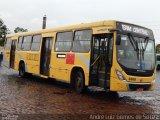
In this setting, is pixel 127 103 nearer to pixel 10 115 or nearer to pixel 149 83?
pixel 149 83

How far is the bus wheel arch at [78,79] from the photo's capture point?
47.1 ft

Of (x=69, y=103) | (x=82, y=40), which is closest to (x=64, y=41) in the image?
(x=82, y=40)

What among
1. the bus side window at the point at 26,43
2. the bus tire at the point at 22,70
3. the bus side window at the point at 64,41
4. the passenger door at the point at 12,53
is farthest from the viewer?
the passenger door at the point at 12,53

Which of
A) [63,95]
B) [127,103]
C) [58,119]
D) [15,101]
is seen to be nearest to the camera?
[58,119]

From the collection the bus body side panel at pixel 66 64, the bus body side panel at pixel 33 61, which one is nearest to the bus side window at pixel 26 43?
the bus body side panel at pixel 33 61

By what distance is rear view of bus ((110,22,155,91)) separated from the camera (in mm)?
12516

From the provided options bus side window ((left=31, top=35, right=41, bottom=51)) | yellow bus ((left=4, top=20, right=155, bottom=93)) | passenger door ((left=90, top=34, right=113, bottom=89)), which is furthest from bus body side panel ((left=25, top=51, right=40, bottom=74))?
passenger door ((left=90, top=34, right=113, bottom=89))

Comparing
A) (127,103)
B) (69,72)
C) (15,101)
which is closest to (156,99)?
(127,103)

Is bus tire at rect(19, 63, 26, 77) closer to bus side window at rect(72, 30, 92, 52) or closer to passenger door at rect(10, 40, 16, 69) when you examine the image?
passenger door at rect(10, 40, 16, 69)

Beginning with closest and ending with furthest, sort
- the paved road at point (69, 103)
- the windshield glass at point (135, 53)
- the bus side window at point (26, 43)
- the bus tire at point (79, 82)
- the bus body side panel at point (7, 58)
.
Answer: the paved road at point (69, 103)
the windshield glass at point (135, 53)
the bus tire at point (79, 82)
the bus side window at point (26, 43)
the bus body side panel at point (7, 58)

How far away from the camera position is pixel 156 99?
548 inches

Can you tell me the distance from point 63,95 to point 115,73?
246cm

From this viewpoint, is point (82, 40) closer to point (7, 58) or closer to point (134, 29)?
point (134, 29)

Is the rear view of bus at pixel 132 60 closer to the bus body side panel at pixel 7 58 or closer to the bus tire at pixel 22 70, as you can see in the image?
the bus tire at pixel 22 70
